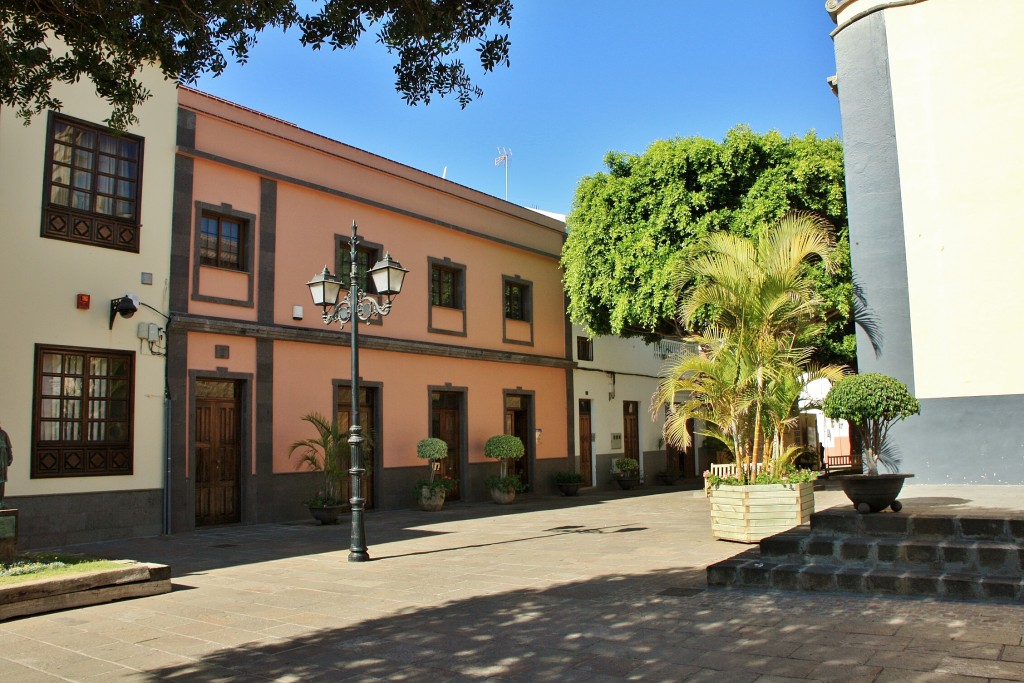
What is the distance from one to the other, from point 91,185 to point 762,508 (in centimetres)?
1077

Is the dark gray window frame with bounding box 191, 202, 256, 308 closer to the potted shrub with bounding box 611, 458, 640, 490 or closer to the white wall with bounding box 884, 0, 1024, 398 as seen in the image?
the white wall with bounding box 884, 0, 1024, 398

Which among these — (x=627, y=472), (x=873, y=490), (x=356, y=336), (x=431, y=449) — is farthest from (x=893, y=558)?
(x=627, y=472)

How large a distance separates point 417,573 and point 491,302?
11.9 m

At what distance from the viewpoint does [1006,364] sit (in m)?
10.8

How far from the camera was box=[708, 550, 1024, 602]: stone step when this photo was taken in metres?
6.21

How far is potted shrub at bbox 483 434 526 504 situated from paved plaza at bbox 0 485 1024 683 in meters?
8.12

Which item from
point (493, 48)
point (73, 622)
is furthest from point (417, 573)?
point (493, 48)

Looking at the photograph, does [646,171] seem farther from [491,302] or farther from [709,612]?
[709,612]

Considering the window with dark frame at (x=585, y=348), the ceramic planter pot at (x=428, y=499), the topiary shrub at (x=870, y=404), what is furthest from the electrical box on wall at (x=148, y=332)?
the window with dark frame at (x=585, y=348)

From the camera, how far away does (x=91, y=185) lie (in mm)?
12422

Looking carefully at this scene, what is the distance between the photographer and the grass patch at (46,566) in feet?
24.3

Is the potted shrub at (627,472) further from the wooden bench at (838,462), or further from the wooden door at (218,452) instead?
the wooden door at (218,452)

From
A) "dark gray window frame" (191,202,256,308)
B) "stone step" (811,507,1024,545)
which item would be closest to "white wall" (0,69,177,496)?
"dark gray window frame" (191,202,256,308)

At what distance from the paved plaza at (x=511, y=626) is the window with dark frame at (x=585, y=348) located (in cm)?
1308
